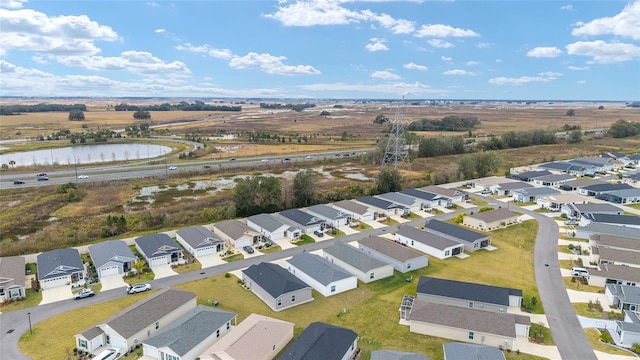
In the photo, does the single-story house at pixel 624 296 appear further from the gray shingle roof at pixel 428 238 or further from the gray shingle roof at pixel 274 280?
the gray shingle roof at pixel 274 280

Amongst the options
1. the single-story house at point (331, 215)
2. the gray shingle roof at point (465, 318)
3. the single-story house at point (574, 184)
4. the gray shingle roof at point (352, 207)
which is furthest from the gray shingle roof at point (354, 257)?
the single-story house at point (574, 184)

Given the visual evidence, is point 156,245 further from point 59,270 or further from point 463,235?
point 463,235

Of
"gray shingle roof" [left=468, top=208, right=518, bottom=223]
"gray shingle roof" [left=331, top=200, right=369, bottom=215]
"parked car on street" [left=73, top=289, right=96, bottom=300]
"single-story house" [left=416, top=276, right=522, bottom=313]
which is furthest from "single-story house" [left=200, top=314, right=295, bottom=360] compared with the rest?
"gray shingle roof" [left=468, top=208, right=518, bottom=223]

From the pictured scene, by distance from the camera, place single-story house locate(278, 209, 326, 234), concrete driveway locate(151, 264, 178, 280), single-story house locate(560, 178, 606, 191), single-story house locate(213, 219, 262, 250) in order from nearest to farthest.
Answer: concrete driveway locate(151, 264, 178, 280), single-story house locate(213, 219, 262, 250), single-story house locate(278, 209, 326, 234), single-story house locate(560, 178, 606, 191)

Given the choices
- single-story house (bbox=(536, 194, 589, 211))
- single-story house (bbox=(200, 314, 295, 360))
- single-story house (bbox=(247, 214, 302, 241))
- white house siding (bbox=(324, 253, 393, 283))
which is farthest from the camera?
single-story house (bbox=(536, 194, 589, 211))

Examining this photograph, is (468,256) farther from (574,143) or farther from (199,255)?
(574,143)

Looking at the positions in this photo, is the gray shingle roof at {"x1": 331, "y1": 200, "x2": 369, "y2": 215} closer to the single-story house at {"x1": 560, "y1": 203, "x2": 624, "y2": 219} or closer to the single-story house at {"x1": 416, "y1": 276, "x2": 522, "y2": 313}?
the single-story house at {"x1": 416, "y1": 276, "x2": 522, "y2": 313}
